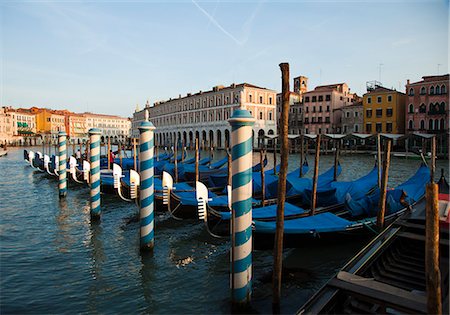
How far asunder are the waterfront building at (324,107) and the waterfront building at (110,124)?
47.5m

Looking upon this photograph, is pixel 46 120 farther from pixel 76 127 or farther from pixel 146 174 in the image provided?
pixel 146 174

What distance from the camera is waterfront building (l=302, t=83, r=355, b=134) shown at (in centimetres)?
3015

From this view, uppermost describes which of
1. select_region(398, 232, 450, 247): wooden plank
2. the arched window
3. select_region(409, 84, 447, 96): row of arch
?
select_region(409, 84, 447, 96): row of arch

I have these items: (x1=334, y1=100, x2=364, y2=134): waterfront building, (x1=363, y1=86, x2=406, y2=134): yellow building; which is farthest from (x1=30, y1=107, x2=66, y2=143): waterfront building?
(x1=363, y1=86, x2=406, y2=134): yellow building

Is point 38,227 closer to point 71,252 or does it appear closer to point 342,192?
point 71,252

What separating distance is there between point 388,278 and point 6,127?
183 ft

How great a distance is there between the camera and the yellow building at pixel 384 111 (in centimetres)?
2534

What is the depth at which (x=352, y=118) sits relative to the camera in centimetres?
2836

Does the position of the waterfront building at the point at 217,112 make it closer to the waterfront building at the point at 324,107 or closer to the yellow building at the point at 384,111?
the waterfront building at the point at 324,107

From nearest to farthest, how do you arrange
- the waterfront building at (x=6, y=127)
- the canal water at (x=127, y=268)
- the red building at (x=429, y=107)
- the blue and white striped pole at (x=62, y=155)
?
the canal water at (x=127, y=268) → the blue and white striped pole at (x=62, y=155) → the red building at (x=429, y=107) → the waterfront building at (x=6, y=127)

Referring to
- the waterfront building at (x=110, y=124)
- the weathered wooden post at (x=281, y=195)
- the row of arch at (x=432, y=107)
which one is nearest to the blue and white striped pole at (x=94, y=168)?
the weathered wooden post at (x=281, y=195)

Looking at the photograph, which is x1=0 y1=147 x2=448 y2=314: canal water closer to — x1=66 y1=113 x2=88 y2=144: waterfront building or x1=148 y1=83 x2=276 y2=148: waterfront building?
x1=148 y1=83 x2=276 y2=148: waterfront building

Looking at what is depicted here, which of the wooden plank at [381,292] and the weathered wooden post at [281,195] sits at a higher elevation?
the weathered wooden post at [281,195]

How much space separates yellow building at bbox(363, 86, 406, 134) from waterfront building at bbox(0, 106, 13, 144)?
45.6 meters
